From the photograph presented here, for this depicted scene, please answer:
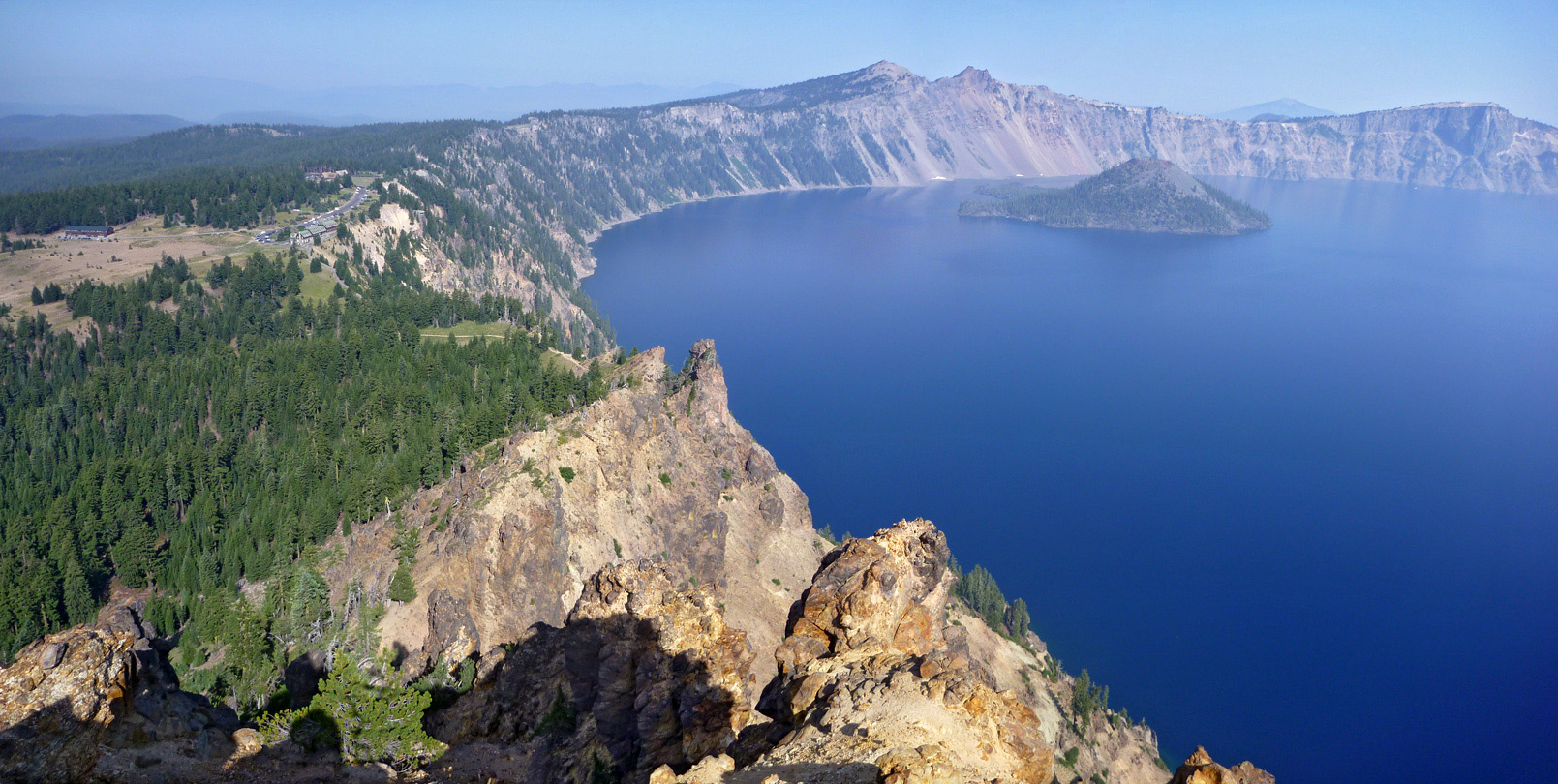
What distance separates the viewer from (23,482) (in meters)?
101

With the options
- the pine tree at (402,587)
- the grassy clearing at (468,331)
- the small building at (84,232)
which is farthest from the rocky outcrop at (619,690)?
the small building at (84,232)

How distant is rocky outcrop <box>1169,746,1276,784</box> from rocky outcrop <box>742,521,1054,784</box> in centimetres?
511

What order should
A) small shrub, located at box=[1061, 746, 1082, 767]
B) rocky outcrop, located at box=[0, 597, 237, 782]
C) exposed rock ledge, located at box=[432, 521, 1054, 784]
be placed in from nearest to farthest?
1. exposed rock ledge, located at box=[432, 521, 1054, 784]
2. rocky outcrop, located at box=[0, 597, 237, 782]
3. small shrub, located at box=[1061, 746, 1082, 767]

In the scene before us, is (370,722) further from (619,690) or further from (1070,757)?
(1070,757)

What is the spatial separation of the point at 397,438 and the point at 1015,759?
86.2 meters

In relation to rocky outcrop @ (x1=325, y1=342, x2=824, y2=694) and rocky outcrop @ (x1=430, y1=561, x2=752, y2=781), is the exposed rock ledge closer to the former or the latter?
rocky outcrop @ (x1=430, y1=561, x2=752, y2=781)

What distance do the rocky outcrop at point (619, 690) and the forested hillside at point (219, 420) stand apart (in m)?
36.5

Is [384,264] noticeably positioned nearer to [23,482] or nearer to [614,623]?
[23,482]

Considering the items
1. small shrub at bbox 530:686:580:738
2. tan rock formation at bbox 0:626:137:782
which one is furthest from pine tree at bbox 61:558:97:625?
small shrub at bbox 530:686:580:738

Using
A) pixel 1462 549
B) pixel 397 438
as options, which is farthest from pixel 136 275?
pixel 1462 549

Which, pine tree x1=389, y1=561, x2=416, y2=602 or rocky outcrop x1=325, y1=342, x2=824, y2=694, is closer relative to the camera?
pine tree x1=389, y1=561, x2=416, y2=602

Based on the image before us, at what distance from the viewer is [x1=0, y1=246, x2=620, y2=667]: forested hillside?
279 ft

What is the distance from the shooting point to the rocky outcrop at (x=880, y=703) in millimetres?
31047

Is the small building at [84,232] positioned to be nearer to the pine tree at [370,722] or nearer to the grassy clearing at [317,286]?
the grassy clearing at [317,286]
